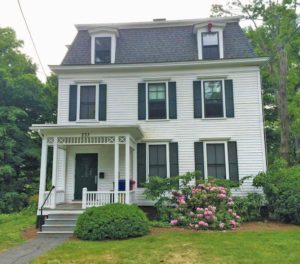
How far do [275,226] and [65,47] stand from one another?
41.5 feet

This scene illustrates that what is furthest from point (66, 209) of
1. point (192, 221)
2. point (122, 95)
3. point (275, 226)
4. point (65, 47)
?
point (65, 47)

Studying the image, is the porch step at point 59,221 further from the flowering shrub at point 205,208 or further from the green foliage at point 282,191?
the green foliage at point 282,191

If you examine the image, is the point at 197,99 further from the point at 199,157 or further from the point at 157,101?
the point at 199,157

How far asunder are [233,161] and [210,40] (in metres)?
5.24

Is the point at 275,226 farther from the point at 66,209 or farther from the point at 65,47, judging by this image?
the point at 65,47

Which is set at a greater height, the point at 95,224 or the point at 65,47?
the point at 65,47

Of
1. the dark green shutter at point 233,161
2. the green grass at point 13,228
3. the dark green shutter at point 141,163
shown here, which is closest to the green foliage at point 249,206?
the dark green shutter at point 233,161

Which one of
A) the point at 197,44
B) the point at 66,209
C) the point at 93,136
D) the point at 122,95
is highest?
the point at 197,44

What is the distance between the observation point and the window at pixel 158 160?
39.2 ft

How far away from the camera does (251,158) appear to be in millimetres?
11680

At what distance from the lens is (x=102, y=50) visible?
42.9 ft

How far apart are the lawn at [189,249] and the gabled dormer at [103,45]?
779 centimetres

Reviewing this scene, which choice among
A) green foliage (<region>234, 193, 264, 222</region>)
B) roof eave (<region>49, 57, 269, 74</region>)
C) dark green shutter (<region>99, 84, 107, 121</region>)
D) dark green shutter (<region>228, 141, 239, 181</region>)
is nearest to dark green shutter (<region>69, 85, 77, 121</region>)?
roof eave (<region>49, 57, 269, 74</region>)

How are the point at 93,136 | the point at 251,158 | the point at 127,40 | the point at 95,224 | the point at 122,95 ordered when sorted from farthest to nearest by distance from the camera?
1. the point at 127,40
2. the point at 122,95
3. the point at 251,158
4. the point at 93,136
5. the point at 95,224
